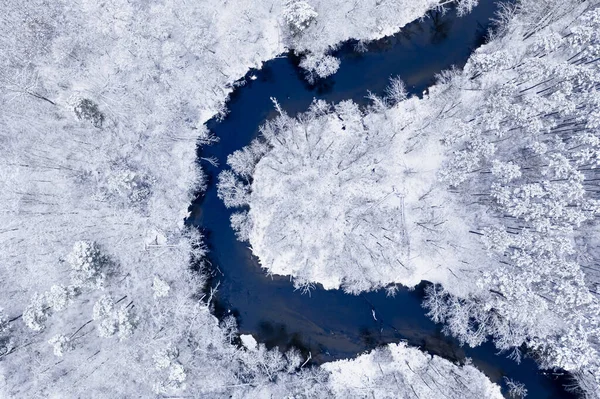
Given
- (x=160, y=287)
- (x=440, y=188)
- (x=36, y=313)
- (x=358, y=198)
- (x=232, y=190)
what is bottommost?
(x=440, y=188)

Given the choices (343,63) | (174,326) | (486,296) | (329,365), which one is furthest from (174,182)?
(486,296)

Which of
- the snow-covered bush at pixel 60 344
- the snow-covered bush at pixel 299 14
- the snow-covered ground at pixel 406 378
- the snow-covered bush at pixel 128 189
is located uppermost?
the snow-covered bush at pixel 299 14

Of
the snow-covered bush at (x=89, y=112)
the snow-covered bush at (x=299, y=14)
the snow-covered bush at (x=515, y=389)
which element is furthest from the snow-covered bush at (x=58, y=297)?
the snow-covered bush at (x=515, y=389)

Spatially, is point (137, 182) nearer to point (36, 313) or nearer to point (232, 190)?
point (232, 190)

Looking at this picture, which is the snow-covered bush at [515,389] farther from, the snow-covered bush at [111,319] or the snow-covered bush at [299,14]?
the snow-covered bush at [299,14]

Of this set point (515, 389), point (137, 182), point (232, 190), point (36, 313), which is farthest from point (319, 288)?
point (36, 313)
